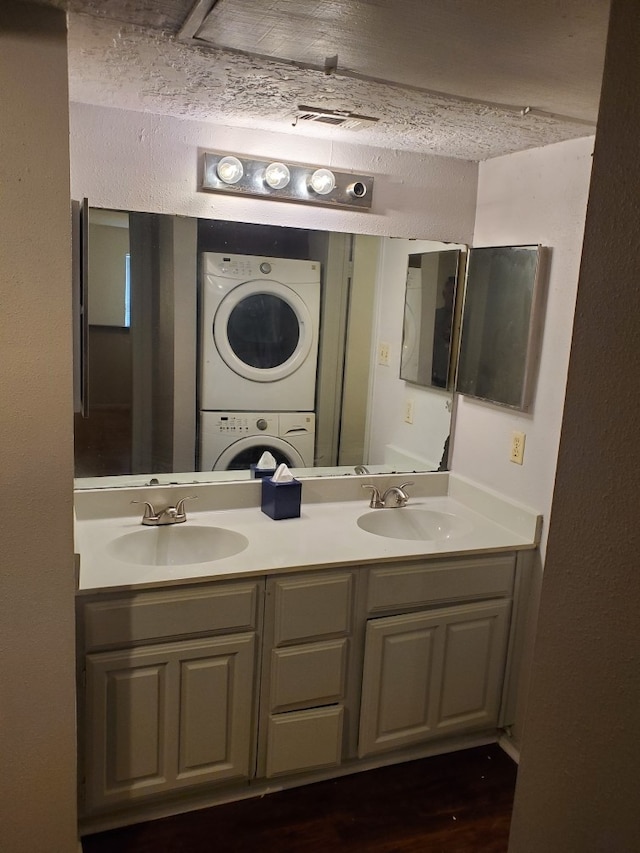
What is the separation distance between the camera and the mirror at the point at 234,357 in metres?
2.29

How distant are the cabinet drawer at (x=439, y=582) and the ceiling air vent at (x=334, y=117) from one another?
139 cm

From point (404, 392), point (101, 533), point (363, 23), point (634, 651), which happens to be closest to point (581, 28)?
point (363, 23)

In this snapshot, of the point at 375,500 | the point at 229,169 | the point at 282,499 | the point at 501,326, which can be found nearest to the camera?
the point at 229,169

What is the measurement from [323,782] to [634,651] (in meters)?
1.83

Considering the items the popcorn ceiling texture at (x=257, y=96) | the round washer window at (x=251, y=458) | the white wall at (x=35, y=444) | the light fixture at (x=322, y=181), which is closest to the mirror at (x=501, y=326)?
the popcorn ceiling texture at (x=257, y=96)

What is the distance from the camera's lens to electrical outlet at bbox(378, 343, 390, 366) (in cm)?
270

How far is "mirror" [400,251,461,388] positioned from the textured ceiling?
0.55 m

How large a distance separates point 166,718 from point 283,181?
→ 69.7 inches

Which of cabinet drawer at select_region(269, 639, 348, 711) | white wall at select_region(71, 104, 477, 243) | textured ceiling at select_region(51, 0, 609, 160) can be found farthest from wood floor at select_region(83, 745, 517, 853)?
textured ceiling at select_region(51, 0, 609, 160)

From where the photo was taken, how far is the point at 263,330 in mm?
2521

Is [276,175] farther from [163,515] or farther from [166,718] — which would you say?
[166,718]

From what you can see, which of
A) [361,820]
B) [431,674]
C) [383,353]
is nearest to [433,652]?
[431,674]

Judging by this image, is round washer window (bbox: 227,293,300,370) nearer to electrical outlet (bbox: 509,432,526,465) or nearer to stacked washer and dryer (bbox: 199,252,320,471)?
stacked washer and dryer (bbox: 199,252,320,471)

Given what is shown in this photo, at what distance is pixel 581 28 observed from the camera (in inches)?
53.0
